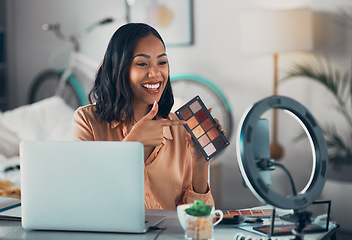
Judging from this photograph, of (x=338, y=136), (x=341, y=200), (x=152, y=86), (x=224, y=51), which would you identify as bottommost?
(x=341, y=200)

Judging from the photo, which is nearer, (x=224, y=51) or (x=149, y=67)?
(x=149, y=67)

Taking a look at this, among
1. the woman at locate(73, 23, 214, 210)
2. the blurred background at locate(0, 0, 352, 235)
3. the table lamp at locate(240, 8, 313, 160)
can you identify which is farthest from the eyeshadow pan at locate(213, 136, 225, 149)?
the table lamp at locate(240, 8, 313, 160)

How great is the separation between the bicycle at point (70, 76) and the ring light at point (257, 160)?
3.19 meters

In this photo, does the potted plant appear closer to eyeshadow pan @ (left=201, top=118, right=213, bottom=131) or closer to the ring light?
eyeshadow pan @ (left=201, top=118, right=213, bottom=131)

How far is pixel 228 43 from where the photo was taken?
3744 mm

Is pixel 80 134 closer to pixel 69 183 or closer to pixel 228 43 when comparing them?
pixel 69 183

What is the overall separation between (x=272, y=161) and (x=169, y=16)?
2878 millimetres

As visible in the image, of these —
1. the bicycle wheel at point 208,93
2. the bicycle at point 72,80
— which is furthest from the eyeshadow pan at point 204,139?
the bicycle at point 72,80

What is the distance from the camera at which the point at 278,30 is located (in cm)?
317

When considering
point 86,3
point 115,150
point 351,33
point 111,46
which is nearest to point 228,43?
point 351,33

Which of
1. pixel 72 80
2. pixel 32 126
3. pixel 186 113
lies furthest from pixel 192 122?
pixel 72 80

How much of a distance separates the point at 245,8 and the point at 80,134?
2.21 meters

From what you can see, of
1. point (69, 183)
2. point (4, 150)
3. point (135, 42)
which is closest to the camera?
point (69, 183)

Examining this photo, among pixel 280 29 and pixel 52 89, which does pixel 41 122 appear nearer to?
pixel 52 89
